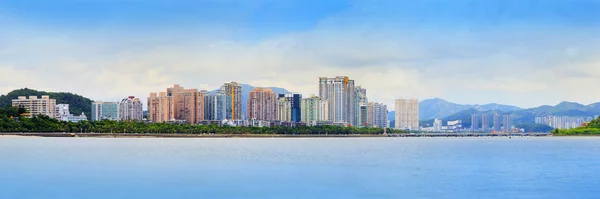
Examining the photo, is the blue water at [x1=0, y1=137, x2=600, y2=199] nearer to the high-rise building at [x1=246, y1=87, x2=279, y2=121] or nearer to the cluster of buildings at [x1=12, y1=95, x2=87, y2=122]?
the cluster of buildings at [x1=12, y1=95, x2=87, y2=122]

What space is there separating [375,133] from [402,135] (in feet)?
46.9

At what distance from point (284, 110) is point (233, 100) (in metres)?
16.7

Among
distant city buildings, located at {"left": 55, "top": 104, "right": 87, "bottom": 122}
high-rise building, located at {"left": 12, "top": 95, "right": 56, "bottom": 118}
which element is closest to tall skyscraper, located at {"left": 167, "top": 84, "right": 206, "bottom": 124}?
distant city buildings, located at {"left": 55, "top": 104, "right": 87, "bottom": 122}

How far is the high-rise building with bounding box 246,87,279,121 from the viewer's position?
168125mm

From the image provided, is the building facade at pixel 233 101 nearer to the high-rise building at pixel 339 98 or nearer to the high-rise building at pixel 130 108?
the high-rise building at pixel 130 108

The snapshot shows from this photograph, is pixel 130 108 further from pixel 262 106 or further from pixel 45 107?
pixel 262 106

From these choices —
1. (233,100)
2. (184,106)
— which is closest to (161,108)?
(184,106)

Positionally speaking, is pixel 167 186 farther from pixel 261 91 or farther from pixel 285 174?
pixel 261 91

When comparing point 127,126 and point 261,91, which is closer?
point 127,126

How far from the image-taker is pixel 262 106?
16988 centimetres

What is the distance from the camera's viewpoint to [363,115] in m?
197

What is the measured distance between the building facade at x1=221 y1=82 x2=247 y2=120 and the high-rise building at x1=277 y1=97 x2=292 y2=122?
37.5ft

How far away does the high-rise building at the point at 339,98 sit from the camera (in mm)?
184250

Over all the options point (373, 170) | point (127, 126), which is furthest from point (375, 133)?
point (373, 170)
